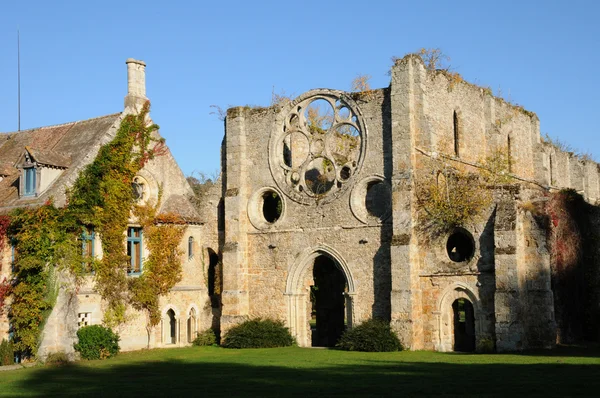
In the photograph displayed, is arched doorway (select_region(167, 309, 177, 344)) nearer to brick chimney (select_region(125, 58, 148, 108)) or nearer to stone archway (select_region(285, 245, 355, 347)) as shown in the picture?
stone archway (select_region(285, 245, 355, 347))

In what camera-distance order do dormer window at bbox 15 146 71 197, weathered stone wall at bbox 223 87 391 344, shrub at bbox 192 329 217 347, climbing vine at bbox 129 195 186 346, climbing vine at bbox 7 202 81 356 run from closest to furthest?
climbing vine at bbox 7 202 81 356 < dormer window at bbox 15 146 71 197 < weathered stone wall at bbox 223 87 391 344 < climbing vine at bbox 129 195 186 346 < shrub at bbox 192 329 217 347

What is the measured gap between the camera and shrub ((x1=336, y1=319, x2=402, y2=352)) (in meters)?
25.4

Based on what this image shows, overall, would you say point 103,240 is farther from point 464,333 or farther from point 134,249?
point 464,333

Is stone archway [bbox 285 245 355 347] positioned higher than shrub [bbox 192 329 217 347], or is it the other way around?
stone archway [bbox 285 245 355 347]

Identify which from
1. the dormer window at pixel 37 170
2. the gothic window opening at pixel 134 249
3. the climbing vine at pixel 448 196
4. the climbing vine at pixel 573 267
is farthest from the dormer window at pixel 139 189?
the climbing vine at pixel 573 267

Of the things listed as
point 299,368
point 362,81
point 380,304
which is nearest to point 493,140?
point 362,81

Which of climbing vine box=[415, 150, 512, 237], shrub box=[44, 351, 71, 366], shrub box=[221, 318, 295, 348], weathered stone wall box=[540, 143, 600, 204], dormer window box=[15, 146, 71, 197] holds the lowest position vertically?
shrub box=[44, 351, 71, 366]

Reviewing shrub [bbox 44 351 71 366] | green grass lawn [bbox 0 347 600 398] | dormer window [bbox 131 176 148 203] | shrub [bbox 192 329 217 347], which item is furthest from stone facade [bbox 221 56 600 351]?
shrub [bbox 44 351 71 366]

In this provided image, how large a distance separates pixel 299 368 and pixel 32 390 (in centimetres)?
671

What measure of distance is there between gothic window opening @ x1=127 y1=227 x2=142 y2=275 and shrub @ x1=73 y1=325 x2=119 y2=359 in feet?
8.75

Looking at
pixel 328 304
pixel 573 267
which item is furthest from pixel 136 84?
pixel 573 267

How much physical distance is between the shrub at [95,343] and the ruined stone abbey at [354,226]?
500mm

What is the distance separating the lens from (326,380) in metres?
18.0

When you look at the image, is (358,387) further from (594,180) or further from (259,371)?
(594,180)
